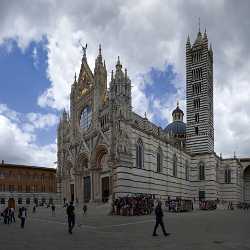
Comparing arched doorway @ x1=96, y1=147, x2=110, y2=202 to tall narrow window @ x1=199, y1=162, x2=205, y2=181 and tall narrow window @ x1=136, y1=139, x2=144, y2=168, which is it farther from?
tall narrow window @ x1=199, y1=162, x2=205, y2=181

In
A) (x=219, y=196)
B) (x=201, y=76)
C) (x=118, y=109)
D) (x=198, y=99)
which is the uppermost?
(x=201, y=76)

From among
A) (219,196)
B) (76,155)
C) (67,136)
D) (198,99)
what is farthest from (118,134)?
(219,196)

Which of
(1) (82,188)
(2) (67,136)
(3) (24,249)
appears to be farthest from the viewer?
(2) (67,136)

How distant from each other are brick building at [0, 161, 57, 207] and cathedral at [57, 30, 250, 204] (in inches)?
673

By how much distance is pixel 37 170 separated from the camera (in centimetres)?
7362

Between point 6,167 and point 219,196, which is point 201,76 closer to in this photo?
point 219,196

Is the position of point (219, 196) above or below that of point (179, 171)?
below

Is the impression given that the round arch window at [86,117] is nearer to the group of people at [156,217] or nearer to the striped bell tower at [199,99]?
the striped bell tower at [199,99]

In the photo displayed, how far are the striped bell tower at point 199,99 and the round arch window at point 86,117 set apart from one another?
20.7 meters

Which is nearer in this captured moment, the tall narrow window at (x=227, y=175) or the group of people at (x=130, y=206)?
the group of people at (x=130, y=206)

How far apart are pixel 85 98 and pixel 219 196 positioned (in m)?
32.1

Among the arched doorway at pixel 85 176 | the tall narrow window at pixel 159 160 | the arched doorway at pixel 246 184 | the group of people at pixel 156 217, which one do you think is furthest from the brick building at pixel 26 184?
the group of people at pixel 156 217

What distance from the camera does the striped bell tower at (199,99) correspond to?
63.5 meters

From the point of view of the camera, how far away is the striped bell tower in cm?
6350
